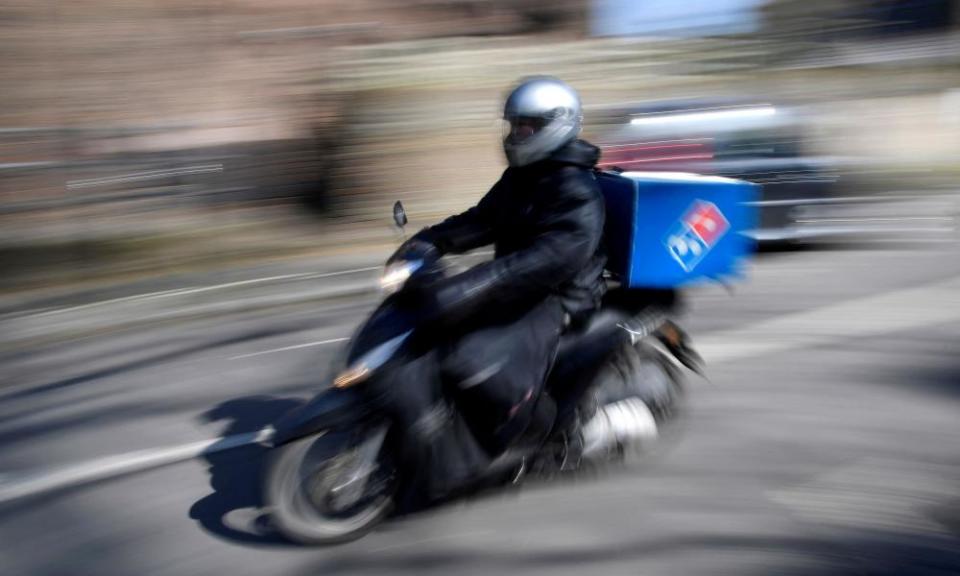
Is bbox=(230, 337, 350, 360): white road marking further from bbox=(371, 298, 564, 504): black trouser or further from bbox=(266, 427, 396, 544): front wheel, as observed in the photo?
bbox=(371, 298, 564, 504): black trouser

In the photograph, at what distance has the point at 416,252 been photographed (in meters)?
4.09

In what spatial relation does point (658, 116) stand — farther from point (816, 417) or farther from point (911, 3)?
point (911, 3)

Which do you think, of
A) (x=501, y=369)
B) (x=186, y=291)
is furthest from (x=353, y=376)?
(x=186, y=291)

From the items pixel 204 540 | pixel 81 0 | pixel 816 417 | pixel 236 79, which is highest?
pixel 81 0

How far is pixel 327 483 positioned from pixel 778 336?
147 inches

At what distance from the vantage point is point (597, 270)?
408cm

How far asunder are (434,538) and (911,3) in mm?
28452

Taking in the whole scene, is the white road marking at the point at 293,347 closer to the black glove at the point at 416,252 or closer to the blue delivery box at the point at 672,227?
the black glove at the point at 416,252

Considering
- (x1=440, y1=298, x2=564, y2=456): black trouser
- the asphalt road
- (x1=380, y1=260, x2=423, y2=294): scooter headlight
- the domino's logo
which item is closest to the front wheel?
the asphalt road

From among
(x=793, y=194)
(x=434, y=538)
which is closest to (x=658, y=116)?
(x=793, y=194)

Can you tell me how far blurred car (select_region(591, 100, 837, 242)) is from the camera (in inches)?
344

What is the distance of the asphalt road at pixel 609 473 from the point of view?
368 centimetres

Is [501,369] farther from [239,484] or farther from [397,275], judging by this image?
[239,484]

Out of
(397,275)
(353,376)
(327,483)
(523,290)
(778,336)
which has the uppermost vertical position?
(397,275)
